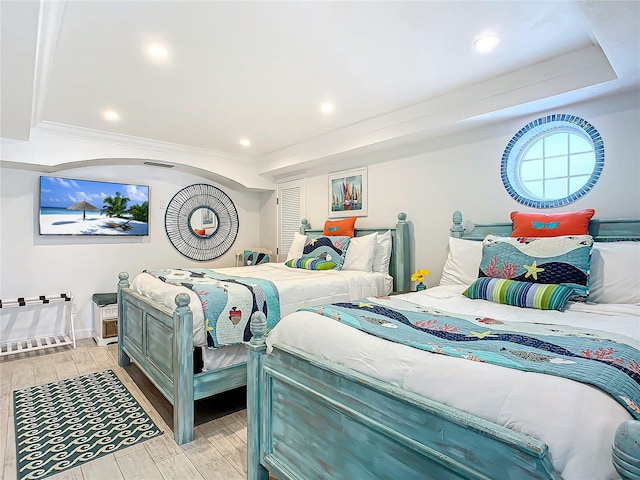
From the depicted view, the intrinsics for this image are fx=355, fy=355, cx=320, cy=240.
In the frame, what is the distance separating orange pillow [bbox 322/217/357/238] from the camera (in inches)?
159

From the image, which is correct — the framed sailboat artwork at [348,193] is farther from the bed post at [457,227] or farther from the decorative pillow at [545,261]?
the decorative pillow at [545,261]

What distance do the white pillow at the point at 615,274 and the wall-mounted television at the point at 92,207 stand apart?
4666 millimetres

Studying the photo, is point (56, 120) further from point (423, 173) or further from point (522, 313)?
point (522, 313)

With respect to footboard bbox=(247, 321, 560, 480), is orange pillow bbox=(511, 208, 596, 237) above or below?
above

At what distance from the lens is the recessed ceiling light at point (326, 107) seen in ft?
10.4

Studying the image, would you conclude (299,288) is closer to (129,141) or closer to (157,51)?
(157,51)

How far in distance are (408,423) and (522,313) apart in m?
1.09

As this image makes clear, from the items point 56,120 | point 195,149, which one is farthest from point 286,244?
point 56,120

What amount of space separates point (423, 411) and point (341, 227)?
3.16 meters

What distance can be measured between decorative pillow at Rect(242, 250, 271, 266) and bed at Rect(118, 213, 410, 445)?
103 cm

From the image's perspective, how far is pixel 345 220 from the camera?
4.12m

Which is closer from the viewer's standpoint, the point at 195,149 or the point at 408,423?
the point at 408,423

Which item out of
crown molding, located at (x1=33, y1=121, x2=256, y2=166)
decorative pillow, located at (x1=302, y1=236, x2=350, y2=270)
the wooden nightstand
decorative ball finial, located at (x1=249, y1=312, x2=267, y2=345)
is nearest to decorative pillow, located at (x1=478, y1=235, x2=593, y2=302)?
decorative ball finial, located at (x1=249, y1=312, x2=267, y2=345)

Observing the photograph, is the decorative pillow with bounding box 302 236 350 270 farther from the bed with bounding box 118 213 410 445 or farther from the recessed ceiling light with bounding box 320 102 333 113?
the recessed ceiling light with bounding box 320 102 333 113
